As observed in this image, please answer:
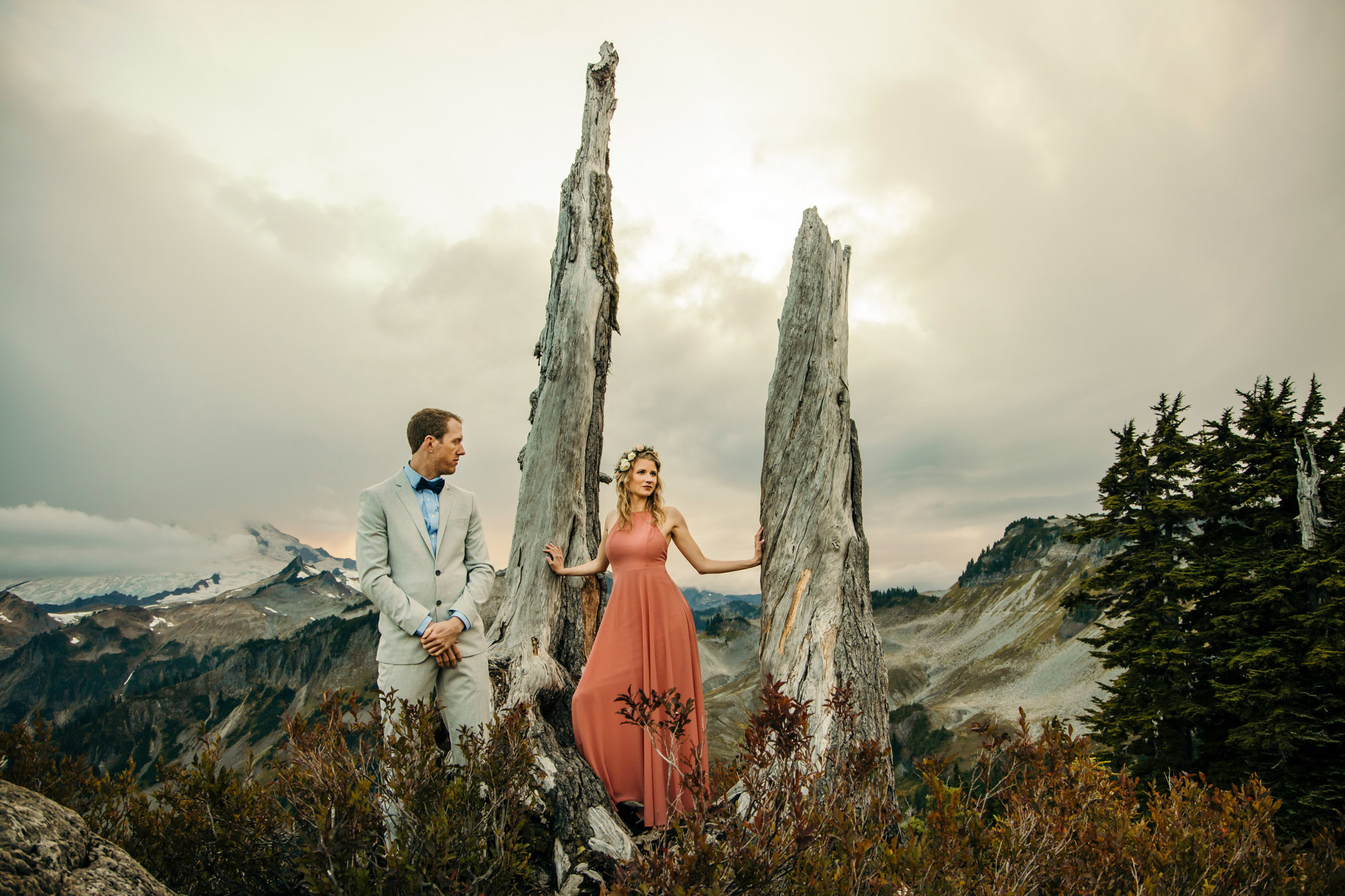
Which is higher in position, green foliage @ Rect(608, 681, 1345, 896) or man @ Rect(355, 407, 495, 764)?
man @ Rect(355, 407, 495, 764)

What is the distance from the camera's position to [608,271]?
27.4 ft

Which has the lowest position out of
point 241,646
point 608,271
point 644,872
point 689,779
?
point 241,646

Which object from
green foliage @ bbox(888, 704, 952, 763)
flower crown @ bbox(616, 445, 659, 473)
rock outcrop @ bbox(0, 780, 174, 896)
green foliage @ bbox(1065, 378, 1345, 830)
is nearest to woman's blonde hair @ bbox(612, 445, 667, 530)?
flower crown @ bbox(616, 445, 659, 473)

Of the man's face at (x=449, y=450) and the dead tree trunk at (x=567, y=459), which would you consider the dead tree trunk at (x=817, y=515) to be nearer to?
the dead tree trunk at (x=567, y=459)

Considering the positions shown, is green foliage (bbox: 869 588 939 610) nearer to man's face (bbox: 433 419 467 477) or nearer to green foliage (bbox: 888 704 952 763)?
green foliage (bbox: 888 704 952 763)

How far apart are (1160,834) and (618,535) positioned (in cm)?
427

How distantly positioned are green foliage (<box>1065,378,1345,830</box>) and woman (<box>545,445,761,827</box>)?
15.7 m

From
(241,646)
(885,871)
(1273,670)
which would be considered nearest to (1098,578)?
(1273,670)

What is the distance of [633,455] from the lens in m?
6.13

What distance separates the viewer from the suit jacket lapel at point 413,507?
14.7 ft

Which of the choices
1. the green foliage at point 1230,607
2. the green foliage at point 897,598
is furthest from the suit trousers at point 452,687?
the green foliage at point 897,598

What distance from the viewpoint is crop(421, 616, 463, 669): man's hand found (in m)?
4.25

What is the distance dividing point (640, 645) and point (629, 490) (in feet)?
4.65

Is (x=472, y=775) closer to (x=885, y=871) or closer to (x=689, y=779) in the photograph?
(x=689, y=779)
